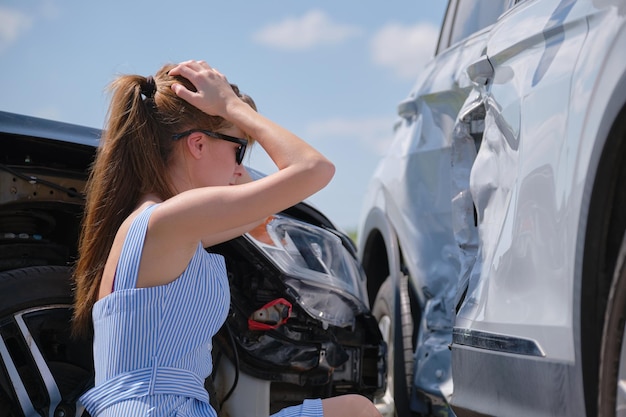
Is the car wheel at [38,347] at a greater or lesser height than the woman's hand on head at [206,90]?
lesser

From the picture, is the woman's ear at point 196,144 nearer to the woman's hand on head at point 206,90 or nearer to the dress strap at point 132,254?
the woman's hand on head at point 206,90

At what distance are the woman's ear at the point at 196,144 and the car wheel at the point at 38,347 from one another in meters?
0.63

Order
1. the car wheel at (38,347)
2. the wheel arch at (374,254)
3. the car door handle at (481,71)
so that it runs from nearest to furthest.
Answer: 1. the car wheel at (38,347)
2. the car door handle at (481,71)
3. the wheel arch at (374,254)

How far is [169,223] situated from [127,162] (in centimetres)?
37

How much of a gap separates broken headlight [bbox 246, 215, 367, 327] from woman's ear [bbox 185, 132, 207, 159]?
23.2 inches

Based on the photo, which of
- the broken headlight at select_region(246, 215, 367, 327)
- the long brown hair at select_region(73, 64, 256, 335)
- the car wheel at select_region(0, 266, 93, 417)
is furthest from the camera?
the broken headlight at select_region(246, 215, 367, 327)

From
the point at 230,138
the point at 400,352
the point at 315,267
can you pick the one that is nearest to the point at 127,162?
the point at 230,138

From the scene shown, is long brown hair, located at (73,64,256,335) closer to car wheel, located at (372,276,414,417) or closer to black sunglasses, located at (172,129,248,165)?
black sunglasses, located at (172,129,248,165)

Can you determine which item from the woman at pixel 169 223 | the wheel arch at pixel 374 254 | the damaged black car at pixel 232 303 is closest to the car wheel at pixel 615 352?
the woman at pixel 169 223

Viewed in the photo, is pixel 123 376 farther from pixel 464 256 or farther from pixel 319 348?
pixel 464 256

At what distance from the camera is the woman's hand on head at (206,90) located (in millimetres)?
2430

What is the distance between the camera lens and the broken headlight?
3.07 m

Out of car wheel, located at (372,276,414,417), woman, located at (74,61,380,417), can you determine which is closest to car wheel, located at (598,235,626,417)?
woman, located at (74,61,380,417)

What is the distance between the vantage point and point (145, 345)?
7.18 ft
